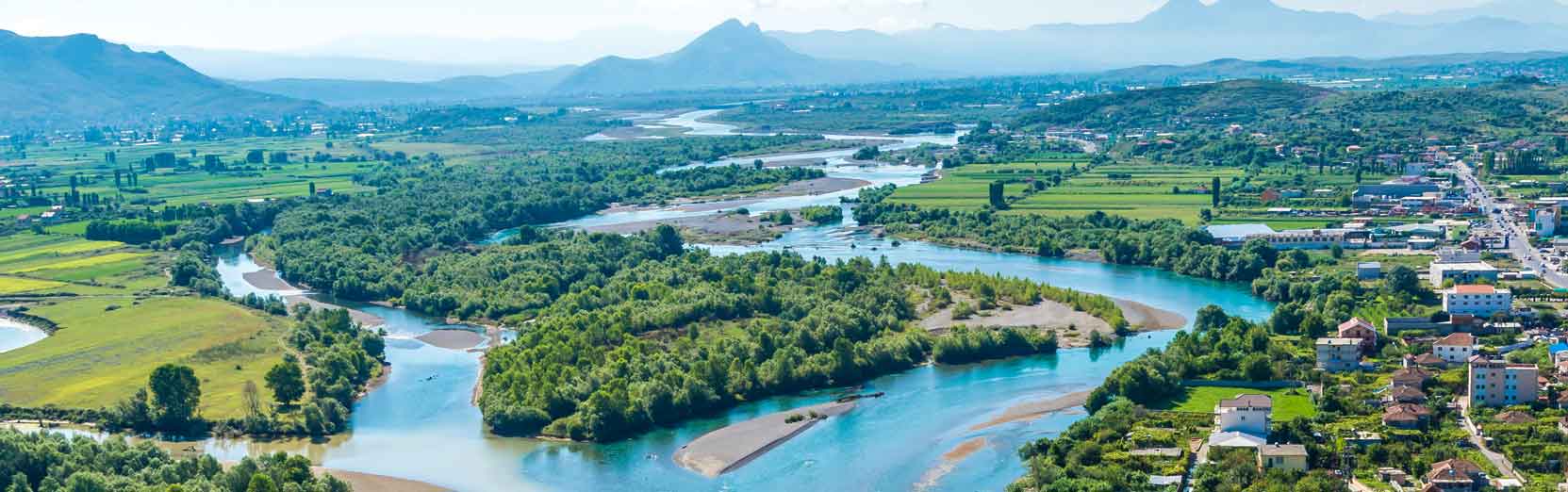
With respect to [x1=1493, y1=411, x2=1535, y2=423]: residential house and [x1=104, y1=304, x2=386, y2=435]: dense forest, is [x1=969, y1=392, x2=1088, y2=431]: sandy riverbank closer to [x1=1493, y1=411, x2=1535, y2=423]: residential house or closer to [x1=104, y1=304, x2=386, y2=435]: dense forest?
[x1=1493, y1=411, x2=1535, y2=423]: residential house

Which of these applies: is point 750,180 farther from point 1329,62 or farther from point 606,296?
point 1329,62

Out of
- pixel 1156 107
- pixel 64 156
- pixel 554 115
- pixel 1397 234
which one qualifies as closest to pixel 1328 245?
pixel 1397 234

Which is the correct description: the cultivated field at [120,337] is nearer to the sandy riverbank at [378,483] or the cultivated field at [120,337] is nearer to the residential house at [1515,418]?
the sandy riverbank at [378,483]

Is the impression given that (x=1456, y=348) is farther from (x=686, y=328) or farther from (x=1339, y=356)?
(x=686, y=328)

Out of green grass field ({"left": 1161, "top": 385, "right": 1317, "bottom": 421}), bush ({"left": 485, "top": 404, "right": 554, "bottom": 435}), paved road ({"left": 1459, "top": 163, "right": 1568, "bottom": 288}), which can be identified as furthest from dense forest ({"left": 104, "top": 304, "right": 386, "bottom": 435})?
paved road ({"left": 1459, "top": 163, "right": 1568, "bottom": 288})

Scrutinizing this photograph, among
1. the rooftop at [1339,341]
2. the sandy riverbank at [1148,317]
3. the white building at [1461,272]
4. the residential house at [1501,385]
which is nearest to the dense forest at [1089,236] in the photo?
the sandy riverbank at [1148,317]

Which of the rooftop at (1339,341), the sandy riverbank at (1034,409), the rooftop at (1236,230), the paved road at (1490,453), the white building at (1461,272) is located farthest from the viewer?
the rooftop at (1236,230)
